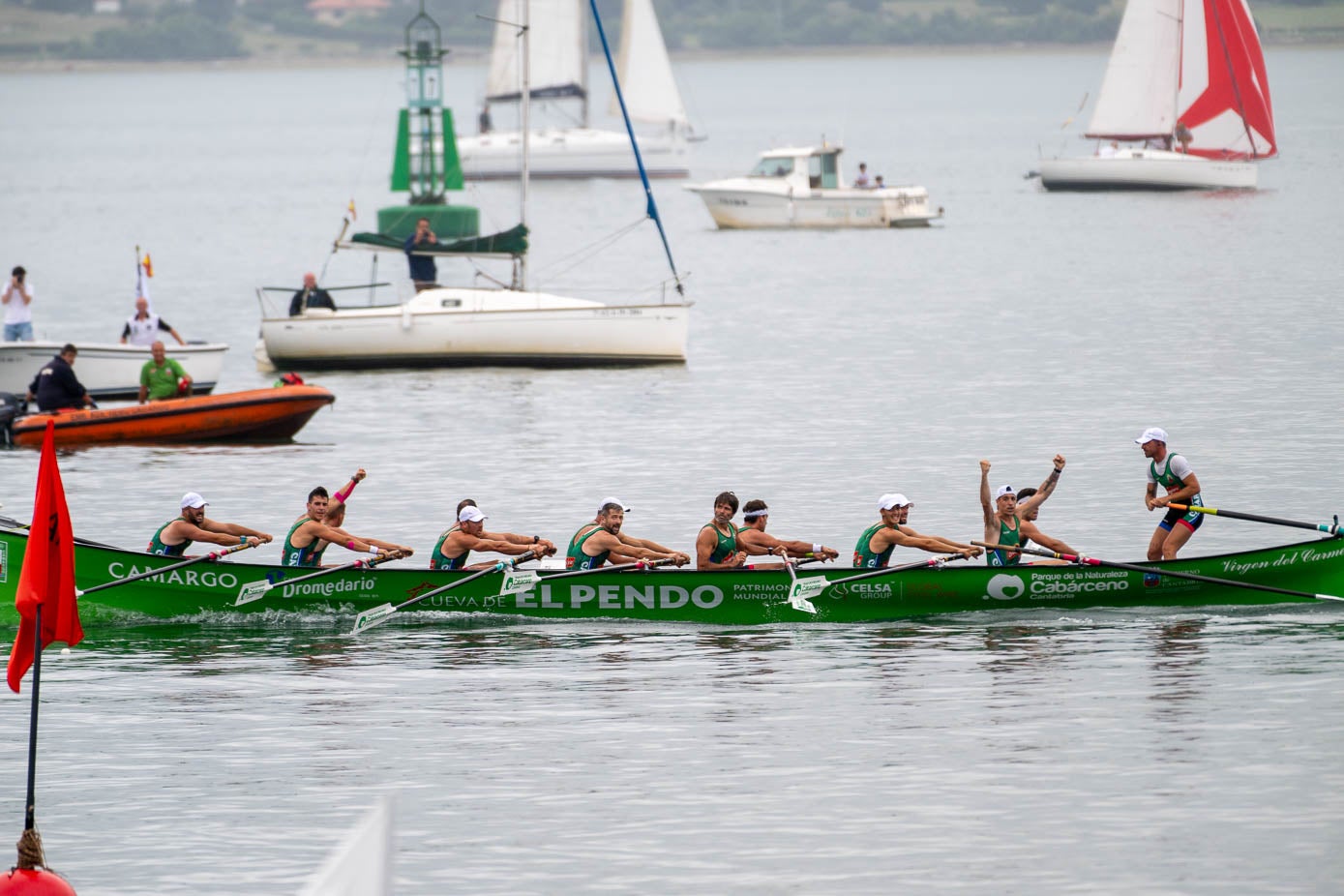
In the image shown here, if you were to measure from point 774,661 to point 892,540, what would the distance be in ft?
7.66

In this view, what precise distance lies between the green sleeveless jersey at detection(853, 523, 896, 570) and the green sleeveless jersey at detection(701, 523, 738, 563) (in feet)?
5.12

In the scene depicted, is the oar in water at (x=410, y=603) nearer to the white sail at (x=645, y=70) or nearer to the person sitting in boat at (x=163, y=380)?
the person sitting in boat at (x=163, y=380)

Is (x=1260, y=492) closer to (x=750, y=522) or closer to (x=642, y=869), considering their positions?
(x=750, y=522)

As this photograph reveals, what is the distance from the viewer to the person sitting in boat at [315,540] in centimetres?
2588

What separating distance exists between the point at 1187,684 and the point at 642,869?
8.13 metres

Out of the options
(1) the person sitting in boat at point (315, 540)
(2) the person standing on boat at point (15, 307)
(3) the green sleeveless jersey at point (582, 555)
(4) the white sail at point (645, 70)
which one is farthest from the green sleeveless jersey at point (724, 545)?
(4) the white sail at point (645, 70)

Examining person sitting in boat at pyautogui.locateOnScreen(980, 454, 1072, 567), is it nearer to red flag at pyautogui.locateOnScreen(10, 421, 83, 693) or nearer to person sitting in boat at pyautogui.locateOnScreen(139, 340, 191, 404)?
red flag at pyautogui.locateOnScreen(10, 421, 83, 693)

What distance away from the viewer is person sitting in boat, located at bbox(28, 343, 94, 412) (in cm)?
3716

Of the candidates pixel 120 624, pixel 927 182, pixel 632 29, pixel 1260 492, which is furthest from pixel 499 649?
pixel 927 182

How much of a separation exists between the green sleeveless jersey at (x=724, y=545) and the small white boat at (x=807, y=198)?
59.2 meters

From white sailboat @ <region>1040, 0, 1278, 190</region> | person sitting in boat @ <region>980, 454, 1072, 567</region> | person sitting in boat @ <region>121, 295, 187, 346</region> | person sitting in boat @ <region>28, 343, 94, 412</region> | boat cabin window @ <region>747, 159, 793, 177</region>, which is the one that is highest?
white sailboat @ <region>1040, 0, 1278, 190</region>

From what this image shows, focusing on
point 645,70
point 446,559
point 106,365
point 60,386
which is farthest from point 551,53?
point 446,559

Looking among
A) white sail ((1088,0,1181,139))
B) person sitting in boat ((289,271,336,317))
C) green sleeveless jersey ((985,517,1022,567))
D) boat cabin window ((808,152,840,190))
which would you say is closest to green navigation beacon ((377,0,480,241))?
boat cabin window ((808,152,840,190))

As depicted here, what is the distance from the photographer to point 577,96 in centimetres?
10319
